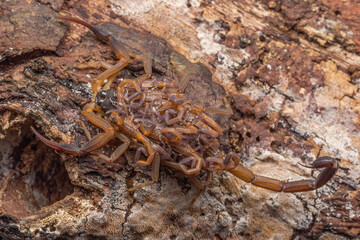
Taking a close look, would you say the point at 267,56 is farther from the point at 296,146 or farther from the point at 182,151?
the point at 182,151

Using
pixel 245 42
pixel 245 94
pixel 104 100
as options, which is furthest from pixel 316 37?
pixel 104 100

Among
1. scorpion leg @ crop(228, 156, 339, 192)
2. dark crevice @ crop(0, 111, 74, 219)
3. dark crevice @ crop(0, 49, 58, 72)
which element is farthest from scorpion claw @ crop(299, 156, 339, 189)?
dark crevice @ crop(0, 49, 58, 72)

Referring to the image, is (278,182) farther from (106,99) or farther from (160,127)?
(106,99)

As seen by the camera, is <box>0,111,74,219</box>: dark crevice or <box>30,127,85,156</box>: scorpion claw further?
<box>0,111,74,219</box>: dark crevice

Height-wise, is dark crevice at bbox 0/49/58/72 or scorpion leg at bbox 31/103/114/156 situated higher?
dark crevice at bbox 0/49/58/72

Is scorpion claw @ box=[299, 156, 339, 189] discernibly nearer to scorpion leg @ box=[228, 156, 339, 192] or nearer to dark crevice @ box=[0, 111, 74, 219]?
scorpion leg @ box=[228, 156, 339, 192]

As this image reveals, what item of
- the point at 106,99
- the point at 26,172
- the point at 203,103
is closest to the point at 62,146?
the point at 106,99

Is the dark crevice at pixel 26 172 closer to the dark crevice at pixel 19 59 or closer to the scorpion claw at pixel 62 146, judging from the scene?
the scorpion claw at pixel 62 146

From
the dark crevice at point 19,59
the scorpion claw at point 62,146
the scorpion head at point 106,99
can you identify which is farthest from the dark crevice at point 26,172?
the scorpion head at point 106,99
